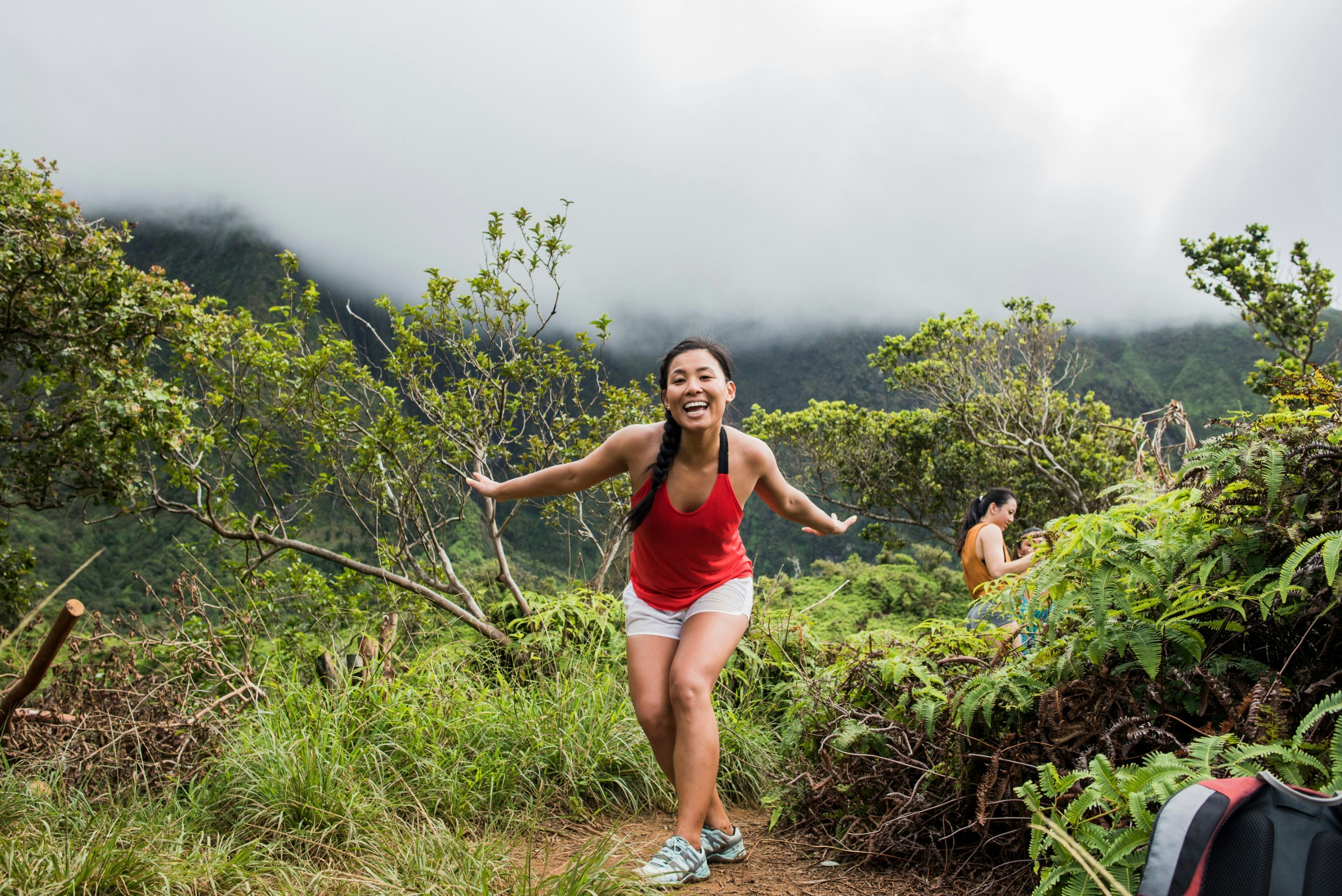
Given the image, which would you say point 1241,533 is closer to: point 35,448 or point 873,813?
point 873,813

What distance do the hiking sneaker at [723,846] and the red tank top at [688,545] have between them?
854 millimetres

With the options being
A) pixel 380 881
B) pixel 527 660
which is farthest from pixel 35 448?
pixel 380 881

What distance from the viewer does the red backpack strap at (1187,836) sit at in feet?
4.13

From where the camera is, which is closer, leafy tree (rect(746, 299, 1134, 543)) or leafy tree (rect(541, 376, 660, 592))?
leafy tree (rect(541, 376, 660, 592))

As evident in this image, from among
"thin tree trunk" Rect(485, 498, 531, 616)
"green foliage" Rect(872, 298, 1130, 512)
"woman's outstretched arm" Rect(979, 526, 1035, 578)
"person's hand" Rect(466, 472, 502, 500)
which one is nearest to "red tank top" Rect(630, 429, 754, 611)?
"person's hand" Rect(466, 472, 502, 500)

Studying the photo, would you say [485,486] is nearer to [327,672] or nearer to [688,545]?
[688,545]

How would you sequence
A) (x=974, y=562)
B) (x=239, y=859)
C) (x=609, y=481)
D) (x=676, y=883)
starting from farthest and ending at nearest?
1. (x=609, y=481)
2. (x=974, y=562)
3. (x=676, y=883)
4. (x=239, y=859)

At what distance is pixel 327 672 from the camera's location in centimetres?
430

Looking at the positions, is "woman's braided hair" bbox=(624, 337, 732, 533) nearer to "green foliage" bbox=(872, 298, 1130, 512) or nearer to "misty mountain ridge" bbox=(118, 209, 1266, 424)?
"green foliage" bbox=(872, 298, 1130, 512)

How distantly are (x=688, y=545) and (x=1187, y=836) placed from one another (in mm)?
1984

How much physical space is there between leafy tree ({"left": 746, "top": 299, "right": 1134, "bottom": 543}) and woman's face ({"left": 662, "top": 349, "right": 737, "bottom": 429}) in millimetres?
11011

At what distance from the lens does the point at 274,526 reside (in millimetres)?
6863

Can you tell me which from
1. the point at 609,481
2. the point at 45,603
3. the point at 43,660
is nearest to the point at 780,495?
the point at 45,603

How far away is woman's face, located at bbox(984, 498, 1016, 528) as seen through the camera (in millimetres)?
5375
